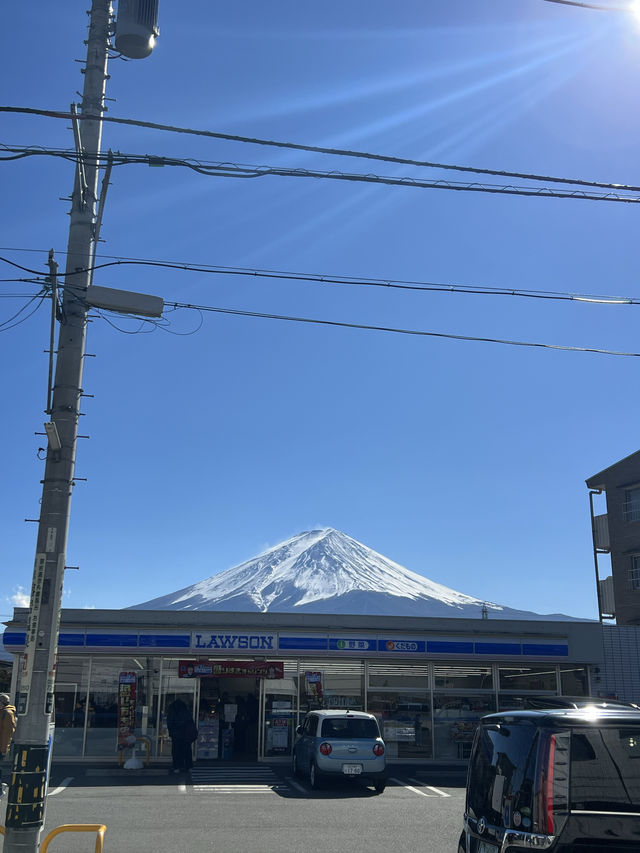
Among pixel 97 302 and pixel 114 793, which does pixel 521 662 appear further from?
pixel 97 302

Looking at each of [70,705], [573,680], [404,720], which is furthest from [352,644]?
[70,705]

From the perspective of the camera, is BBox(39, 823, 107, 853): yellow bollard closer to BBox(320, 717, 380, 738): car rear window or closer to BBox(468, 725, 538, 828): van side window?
BBox(468, 725, 538, 828): van side window

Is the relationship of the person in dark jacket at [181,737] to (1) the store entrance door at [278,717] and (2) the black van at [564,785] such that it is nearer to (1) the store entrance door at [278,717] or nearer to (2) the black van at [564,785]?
(1) the store entrance door at [278,717]

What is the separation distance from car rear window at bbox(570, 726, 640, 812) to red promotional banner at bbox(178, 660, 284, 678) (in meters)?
18.9

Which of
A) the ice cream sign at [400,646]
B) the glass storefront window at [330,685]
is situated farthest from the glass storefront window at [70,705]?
the ice cream sign at [400,646]

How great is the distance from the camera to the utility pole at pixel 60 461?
7.73 m

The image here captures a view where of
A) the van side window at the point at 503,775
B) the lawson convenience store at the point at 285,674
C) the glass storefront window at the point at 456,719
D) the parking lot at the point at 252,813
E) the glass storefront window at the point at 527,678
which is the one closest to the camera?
the van side window at the point at 503,775

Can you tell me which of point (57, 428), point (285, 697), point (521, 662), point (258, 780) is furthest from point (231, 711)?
point (57, 428)

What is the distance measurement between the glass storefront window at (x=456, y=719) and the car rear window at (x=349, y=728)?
7342 millimetres

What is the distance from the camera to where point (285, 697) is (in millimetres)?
23750

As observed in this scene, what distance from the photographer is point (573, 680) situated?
24953 mm

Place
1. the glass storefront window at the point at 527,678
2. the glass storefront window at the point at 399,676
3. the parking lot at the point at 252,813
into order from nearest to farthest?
1. the parking lot at the point at 252,813
2. the glass storefront window at the point at 399,676
3. the glass storefront window at the point at 527,678

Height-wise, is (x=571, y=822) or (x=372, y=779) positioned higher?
(x=571, y=822)

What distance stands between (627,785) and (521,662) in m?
20.2
